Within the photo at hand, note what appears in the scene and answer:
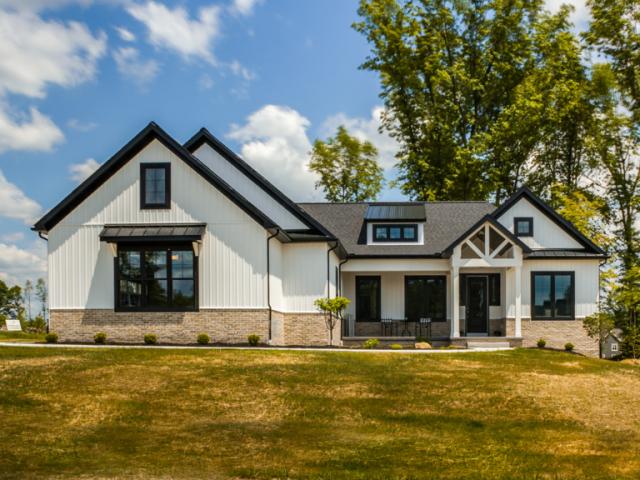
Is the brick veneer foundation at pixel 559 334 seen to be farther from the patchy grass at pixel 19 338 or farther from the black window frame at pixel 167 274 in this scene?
the patchy grass at pixel 19 338

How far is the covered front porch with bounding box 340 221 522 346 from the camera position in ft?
99.2

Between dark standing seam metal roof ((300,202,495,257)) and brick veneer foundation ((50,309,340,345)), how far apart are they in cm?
783

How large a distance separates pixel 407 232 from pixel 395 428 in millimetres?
18828

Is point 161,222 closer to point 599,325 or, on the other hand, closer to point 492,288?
point 492,288

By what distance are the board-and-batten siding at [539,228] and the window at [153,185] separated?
47.6 feet

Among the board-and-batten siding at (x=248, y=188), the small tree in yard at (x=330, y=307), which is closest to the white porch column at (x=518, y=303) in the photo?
the small tree in yard at (x=330, y=307)

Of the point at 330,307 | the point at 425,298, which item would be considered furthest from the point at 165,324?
the point at 425,298

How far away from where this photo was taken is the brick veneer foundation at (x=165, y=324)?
77.8 feet

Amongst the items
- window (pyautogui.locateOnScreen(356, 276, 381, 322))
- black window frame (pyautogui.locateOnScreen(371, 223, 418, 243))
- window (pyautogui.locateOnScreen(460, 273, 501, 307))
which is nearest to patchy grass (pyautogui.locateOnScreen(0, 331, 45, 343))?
window (pyautogui.locateOnScreen(356, 276, 381, 322))

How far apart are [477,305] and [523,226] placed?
3850mm

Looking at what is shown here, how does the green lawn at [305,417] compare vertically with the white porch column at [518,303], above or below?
below

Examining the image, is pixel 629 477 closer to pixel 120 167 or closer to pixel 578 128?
pixel 120 167

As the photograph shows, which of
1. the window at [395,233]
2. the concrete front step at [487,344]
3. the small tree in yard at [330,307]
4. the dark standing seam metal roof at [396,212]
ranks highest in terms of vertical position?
the dark standing seam metal roof at [396,212]

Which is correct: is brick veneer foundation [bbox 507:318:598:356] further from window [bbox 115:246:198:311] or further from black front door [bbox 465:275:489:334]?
window [bbox 115:246:198:311]
